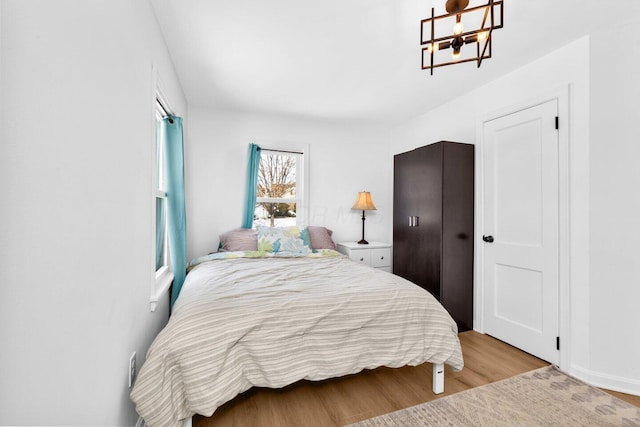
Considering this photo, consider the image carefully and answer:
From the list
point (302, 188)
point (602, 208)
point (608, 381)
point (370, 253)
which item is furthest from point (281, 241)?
point (608, 381)

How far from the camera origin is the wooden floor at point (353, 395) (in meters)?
1.59

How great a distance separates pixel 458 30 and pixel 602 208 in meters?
1.64

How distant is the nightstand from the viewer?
3551 millimetres

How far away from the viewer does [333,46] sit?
7.11ft

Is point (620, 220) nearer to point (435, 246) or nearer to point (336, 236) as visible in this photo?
point (435, 246)

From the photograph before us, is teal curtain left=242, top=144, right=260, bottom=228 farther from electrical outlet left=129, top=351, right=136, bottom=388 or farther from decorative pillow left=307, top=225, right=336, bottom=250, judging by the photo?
electrical outlet left=129, top=351, right=136, bottom=388

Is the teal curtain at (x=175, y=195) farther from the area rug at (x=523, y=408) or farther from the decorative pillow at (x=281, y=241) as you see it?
the area rug at (x=523, y=408)

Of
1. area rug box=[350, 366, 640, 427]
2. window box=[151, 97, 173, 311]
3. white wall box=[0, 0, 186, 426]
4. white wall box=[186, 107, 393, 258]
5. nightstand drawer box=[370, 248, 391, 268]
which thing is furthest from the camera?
nightstand drawer box=[370, 248, 391, 268]

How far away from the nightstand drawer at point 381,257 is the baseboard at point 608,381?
6.66 ft

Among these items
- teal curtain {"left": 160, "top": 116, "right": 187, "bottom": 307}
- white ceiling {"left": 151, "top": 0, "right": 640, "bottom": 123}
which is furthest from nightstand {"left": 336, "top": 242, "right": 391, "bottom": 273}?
teal curtain {"left": 160, "top": 116, "right": 187, "bottom": 307}

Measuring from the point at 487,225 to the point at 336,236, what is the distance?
1.94m

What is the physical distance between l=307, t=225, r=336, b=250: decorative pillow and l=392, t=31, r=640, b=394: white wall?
2.29m

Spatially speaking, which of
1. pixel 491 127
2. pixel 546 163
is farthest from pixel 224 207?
pixel 546 163

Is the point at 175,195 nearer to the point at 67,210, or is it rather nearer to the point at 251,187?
the point at 251,187
